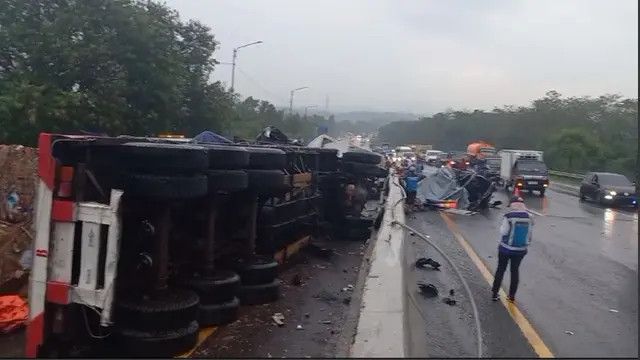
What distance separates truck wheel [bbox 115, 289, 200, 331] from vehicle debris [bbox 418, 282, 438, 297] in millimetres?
3822

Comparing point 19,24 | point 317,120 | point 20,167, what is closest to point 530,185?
point 19,24

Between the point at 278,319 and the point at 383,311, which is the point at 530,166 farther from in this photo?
the point at 383,311

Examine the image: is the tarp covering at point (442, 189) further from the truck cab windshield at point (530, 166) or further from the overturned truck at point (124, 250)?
the overturned truck at point (124, 250)

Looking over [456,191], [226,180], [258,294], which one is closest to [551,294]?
[258,294]

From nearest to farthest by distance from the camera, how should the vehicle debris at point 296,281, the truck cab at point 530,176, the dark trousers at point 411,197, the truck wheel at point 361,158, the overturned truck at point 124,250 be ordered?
the overturned truck at point 124,250 → the vehicle debris at point 296,281 → the truck wheel at point 361,158 → the dark trousers at point 411,197 → the truck cab at point 530,176

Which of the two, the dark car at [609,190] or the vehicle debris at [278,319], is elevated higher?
the dark car at [609,190]

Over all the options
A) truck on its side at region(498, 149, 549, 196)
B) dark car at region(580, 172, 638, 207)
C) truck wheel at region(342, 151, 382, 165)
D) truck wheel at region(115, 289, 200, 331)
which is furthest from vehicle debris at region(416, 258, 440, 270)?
truck on its side at region(498, 149, 549, 196)

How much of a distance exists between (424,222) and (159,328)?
12531mm

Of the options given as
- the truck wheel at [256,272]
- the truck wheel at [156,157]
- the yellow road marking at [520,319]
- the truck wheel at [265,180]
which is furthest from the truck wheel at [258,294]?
the yellow road marking at [520,319]

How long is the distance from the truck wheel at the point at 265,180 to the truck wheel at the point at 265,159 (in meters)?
0.10

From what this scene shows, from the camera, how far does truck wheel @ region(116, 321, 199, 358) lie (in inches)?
178

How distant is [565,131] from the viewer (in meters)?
63.6

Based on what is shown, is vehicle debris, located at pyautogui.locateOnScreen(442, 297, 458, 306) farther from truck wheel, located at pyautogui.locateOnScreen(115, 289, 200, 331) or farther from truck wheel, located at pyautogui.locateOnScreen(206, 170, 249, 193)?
truck wheel, located at pyautogui.locateOnScreen(115, 289, 200, 331)

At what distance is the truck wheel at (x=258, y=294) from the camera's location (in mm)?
6129
